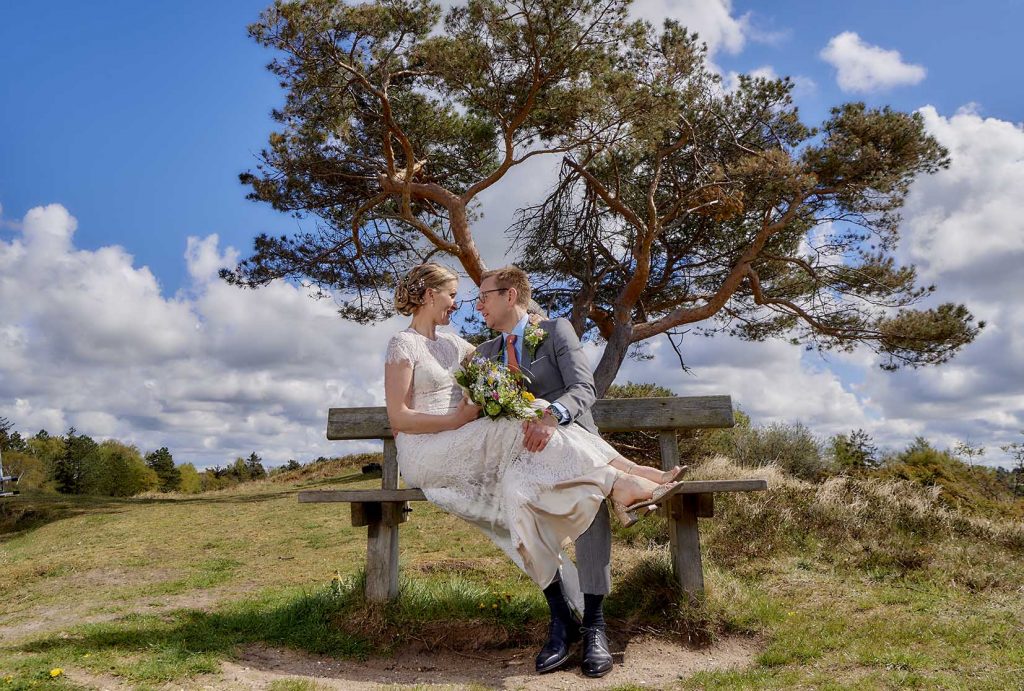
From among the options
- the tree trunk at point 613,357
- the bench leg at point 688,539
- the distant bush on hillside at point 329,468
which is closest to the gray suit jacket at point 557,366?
the bench leg at point 688,539

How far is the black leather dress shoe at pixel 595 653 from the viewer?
11.9 feet

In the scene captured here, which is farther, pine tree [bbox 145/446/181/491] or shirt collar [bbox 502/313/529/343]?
pine tree [bbox 145/446/181/491]

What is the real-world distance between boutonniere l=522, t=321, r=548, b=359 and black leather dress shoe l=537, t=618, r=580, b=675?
1.40 metres

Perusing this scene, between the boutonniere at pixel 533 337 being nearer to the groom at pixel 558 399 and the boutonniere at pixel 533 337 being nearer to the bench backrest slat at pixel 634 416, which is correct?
the groom at pixel 558 399

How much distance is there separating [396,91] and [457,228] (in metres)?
2.68

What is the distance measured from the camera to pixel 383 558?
4562 millimetres

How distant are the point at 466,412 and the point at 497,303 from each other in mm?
633

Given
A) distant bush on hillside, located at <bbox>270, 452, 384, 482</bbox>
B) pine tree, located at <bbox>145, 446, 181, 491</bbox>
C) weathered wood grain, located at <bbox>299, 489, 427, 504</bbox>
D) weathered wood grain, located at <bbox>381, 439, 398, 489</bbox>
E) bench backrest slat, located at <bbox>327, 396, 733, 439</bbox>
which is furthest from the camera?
pine tree, located at <bbox>145, 446, 181, 491</bbox>

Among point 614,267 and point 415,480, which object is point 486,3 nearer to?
point 614,267

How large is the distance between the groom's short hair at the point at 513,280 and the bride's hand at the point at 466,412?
632 mm

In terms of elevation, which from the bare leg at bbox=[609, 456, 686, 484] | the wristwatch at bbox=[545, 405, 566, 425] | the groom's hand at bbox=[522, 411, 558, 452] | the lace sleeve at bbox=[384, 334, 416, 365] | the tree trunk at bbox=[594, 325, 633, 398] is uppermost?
the tree trunk at bbox=[594, 325, 633, 398]

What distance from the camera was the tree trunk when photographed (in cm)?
1274

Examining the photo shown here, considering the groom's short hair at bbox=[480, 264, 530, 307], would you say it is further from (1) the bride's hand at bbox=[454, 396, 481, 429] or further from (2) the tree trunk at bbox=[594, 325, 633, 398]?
(2) the tree trunk at bbox=[594, 325, 633, 398]

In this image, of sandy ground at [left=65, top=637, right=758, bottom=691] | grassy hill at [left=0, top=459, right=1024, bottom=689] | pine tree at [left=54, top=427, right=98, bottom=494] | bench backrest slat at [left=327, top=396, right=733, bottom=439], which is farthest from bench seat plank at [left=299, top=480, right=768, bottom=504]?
pine tree at [left=54, top=427, right=98, bottom=494]
